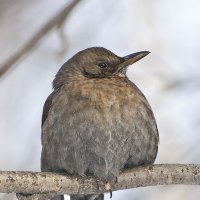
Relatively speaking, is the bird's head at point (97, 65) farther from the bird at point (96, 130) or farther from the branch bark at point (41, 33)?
the branch bark at point (41, 33)

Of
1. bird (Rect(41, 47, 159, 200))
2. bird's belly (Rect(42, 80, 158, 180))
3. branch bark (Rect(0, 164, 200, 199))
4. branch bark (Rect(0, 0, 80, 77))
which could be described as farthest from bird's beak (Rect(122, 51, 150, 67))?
branch bark (Rect(0, 0, 80, 77))

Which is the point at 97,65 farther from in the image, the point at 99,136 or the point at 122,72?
the point at 99,136

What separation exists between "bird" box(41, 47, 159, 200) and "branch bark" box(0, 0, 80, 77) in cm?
104

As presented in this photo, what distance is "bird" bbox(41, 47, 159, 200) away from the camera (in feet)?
13.7

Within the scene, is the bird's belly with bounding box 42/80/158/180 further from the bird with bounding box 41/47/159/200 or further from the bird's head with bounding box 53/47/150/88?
the bird's head with bounding box 53/47/150/88

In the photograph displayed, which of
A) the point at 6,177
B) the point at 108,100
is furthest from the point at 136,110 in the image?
the point at 6,177

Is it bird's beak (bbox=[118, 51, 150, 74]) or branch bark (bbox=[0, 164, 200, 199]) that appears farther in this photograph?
bird's beak (bbox=[118, 51, 150, 74])

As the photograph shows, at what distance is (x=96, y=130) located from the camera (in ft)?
13.8

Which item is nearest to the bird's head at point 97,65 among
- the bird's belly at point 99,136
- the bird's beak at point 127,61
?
the bird's beak at point 127,61

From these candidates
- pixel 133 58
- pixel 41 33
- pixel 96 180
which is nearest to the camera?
pixel 41 33

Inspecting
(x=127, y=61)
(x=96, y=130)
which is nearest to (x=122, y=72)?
(x=127, y=61)

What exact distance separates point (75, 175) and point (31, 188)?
56 cm

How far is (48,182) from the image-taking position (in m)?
3.71

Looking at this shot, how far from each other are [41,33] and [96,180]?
1301 millimetres
